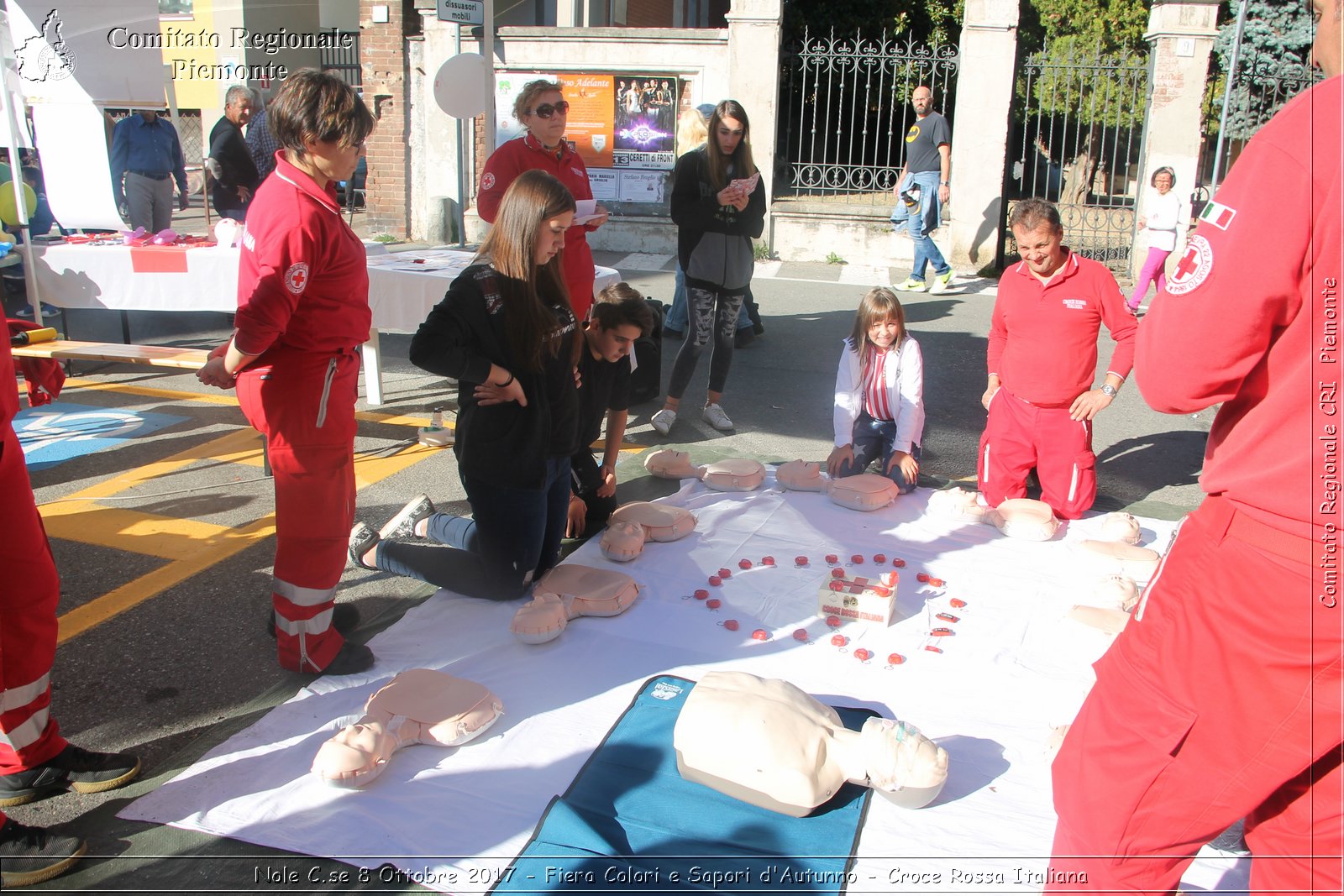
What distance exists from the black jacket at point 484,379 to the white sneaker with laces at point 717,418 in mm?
2554

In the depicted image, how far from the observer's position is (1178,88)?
10.8 metres

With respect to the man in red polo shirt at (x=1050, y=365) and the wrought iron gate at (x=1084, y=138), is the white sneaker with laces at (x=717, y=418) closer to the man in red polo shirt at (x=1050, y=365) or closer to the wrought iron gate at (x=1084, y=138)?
the man in red polo shirt at (x=1050, y=365)

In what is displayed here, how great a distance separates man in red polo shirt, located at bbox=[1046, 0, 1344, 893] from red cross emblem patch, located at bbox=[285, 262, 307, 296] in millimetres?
2117

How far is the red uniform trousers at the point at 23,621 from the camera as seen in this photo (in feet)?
8.01

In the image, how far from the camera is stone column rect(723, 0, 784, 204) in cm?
1158

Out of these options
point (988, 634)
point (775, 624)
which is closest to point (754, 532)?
point (775, 624)

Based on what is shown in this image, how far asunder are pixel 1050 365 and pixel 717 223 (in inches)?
80.8

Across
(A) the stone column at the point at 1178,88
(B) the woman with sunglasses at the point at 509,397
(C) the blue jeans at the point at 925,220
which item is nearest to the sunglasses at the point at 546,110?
(B) the woman with sunglasses at the point at 509,397

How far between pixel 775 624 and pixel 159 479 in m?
3.29

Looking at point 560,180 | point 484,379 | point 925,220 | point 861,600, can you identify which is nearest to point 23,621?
point 484,379

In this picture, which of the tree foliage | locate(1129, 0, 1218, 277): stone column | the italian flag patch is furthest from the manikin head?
the tree foliage

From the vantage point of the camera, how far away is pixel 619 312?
3898 mm

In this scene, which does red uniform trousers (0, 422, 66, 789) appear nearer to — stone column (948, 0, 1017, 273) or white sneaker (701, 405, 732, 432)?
white sneaker (701, 405, 732, 432)

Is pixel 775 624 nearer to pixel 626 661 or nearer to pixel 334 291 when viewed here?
pixel 626 661
